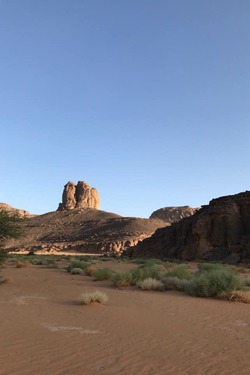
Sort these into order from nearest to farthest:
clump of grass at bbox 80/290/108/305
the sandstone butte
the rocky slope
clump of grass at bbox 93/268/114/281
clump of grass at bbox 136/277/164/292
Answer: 1. clump of grass at bbox 80/290/108/305
2. clump of grass at bbox 136/277/164/292
3. clump of grass at bbox 93/268/114/281
4. the rocky slope
5. the sandstone butte

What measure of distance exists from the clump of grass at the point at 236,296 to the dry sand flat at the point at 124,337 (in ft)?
1.94

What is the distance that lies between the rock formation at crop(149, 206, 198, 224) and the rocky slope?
36.4 m

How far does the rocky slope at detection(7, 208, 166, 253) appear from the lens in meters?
79.3

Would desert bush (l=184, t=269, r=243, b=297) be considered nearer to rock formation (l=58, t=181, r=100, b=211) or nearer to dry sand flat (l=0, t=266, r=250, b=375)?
dry sand flat (l=0, t=266, r=250, b=375)

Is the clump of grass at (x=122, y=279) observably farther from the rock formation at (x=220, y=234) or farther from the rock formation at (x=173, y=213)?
the rock formation at (x=173, y=213)

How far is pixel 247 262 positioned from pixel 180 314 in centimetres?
2564

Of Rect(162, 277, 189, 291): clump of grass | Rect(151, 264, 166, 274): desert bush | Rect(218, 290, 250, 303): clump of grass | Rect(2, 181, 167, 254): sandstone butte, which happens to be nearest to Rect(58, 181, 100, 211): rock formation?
Rect(2, 181, 167, 254): sandstone butte

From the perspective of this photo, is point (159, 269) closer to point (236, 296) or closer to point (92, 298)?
point (236, 296)

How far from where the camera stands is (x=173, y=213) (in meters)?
146

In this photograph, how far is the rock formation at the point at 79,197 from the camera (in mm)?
128250

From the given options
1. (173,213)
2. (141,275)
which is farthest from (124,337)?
(173,213)

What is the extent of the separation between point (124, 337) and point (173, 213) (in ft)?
463

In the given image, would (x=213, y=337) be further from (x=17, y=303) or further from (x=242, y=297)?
(x=17, y=303)

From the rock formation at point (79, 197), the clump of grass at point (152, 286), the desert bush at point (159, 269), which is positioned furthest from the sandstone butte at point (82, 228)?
the clump of grass at point (152, 286)
